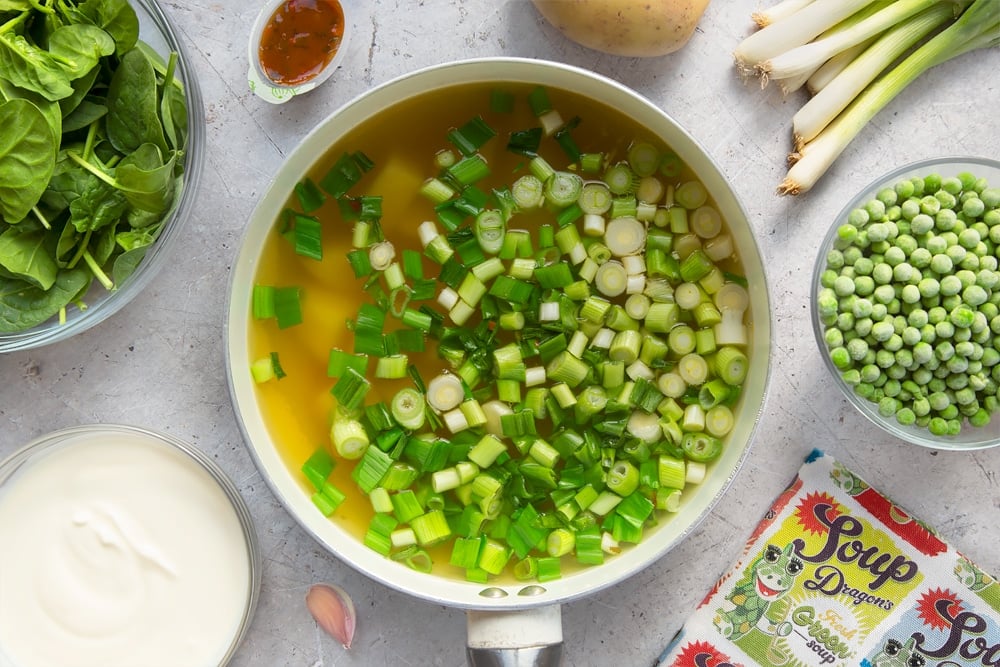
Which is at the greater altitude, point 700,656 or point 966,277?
point 966,277

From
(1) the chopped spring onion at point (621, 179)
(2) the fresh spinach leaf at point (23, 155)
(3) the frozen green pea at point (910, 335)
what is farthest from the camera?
(1) the chopped spring onion at point (621, 179)

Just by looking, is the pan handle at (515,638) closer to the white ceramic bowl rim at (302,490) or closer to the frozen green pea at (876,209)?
the white ceramic bowl rim at (302,490)

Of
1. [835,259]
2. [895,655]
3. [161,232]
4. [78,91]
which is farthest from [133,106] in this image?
[895,655]

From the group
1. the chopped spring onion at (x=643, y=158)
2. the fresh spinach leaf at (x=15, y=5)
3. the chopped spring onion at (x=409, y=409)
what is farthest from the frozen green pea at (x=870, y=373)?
the fresh spinach leaf at (x=15, y=5)

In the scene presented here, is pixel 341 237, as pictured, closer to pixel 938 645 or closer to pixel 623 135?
pixel 623 135

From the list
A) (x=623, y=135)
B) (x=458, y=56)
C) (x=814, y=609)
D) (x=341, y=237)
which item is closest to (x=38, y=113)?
(x=341, y=237)

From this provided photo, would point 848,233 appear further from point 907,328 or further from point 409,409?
point 409,409
